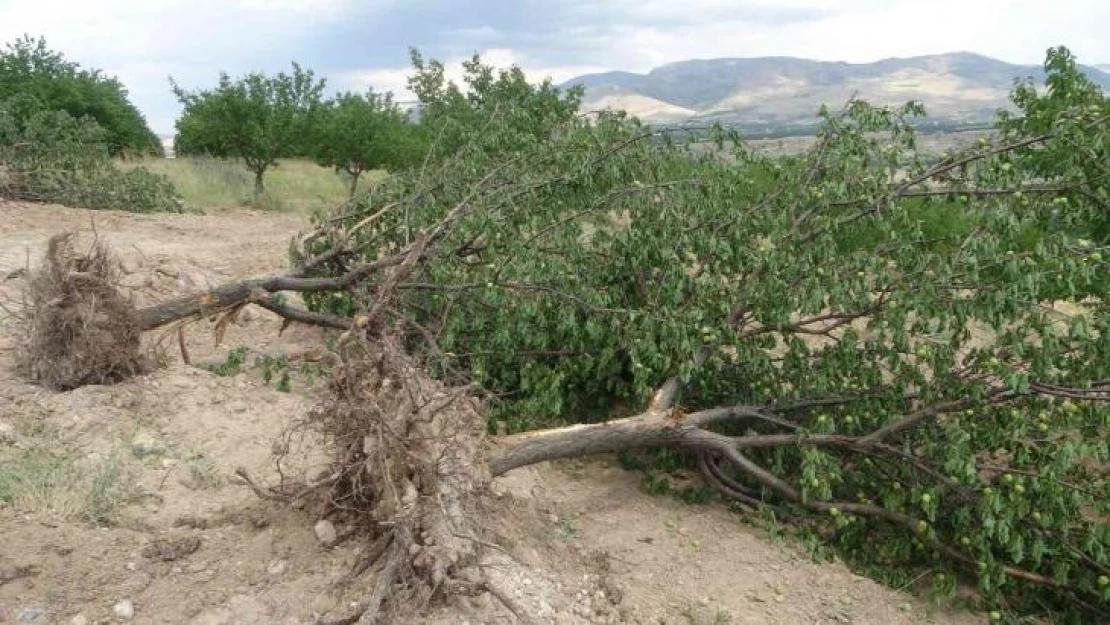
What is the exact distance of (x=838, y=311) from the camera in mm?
4844

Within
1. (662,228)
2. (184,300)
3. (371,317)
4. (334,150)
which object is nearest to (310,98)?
(334,150)

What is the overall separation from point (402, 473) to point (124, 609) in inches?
39.3

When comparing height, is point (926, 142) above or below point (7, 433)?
above

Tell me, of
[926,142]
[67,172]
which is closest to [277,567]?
[926,142]

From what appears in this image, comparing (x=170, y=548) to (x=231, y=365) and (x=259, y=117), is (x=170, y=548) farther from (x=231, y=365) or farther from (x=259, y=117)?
(x=259, y=117)

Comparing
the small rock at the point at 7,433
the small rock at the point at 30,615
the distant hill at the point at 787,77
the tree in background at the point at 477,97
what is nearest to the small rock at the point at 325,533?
the small rock at the point at 30,615

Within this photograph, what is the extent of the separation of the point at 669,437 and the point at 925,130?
98.0 inches

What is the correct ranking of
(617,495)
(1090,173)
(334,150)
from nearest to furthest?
A: (1090,173) < (617,495) < (334,150)

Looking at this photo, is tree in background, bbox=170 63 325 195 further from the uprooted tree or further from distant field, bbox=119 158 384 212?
the uprooted tree

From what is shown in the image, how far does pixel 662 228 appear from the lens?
4977 mm

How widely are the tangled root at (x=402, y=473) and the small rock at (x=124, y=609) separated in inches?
28.7

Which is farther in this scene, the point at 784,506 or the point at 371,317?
the point at 784,506

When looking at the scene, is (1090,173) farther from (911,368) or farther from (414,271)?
(414,271)

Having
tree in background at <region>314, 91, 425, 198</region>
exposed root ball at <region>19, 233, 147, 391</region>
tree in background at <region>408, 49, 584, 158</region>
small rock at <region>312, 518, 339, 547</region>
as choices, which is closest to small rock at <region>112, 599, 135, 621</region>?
small rock at <region>312, 518, 339, 547</region>
